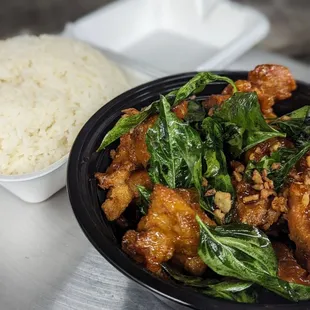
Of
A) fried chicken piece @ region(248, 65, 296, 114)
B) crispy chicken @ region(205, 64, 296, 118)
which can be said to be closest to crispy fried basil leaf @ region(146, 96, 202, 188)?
crispy chicken @ region(205, 64, 296, 118)

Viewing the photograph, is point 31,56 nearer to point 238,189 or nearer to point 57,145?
point 57,145

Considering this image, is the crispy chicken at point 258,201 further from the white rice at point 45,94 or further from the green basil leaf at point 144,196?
the white rice at point 45,94

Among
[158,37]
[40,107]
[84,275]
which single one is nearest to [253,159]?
[84,275]

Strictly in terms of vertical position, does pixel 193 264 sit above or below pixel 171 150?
Answer: below

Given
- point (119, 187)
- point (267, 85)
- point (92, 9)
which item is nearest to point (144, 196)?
point (119, 187)

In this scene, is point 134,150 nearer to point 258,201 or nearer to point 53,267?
point 258,201

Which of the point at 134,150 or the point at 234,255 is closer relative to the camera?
the point at 234,255

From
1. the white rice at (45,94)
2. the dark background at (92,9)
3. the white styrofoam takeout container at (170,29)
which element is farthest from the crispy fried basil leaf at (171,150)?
the dark background at (92,9)
